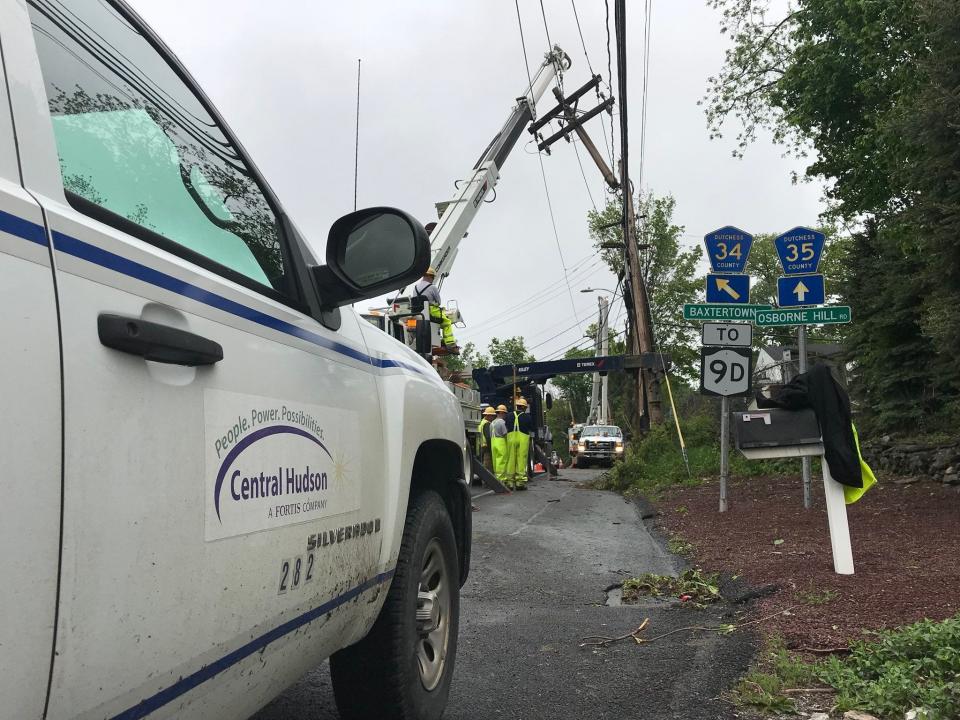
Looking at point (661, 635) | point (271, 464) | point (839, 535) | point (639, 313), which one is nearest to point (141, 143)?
point (271, 464)

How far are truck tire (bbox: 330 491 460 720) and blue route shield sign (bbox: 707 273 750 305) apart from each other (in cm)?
745

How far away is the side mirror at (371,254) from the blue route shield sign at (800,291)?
772cm

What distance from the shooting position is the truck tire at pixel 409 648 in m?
2.90

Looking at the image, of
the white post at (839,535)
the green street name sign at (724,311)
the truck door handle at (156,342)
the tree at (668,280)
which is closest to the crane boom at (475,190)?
the green street name sign at (724,311)

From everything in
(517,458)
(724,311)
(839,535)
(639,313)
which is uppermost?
(639,313)

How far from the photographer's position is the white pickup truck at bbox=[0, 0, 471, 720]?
1.28m

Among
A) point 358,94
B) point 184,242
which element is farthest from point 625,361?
point 184,242

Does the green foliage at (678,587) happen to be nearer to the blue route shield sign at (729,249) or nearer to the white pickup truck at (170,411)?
the white pickup truck at (170,411)

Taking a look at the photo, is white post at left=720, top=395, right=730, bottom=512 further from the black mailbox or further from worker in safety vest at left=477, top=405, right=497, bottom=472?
worker in safety vest at left=477, top=405, right=497, bottom=472

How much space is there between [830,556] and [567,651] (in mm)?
3105

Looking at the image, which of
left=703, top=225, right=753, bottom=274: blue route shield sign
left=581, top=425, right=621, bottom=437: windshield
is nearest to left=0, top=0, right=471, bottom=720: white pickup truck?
left=703, top=225, right=753, bottom=274: blue route shield sign

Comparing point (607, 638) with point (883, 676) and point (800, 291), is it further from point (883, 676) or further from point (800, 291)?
point (800, 291)

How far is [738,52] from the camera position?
16.7 meters

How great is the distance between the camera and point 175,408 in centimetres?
162
